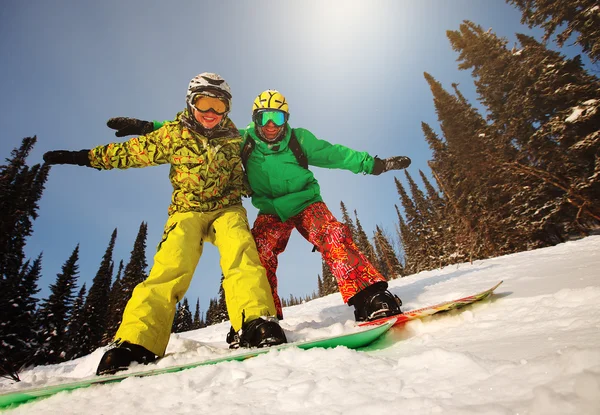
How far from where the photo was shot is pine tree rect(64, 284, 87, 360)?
2511cm

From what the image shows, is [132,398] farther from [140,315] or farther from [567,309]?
[567,309]

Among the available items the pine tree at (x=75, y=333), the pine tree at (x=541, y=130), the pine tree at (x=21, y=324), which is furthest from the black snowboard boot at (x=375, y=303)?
the pine tree at (x=75, y=333)

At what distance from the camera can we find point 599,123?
466 inches

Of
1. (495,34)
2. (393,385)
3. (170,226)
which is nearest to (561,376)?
(393,385)

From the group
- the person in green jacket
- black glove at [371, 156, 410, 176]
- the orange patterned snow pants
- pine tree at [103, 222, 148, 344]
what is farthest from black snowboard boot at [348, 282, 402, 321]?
pine tree at [103, 222, 148, 344]

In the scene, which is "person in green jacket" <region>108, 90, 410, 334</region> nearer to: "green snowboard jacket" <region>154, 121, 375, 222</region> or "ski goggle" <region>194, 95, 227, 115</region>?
"green snowboard jacket" <region>154, 121, 375, 222</region>

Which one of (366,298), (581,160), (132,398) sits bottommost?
(132,398)

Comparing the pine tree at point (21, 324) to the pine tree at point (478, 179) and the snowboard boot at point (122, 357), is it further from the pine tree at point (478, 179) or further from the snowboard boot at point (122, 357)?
the pine tree at point (478, 179)

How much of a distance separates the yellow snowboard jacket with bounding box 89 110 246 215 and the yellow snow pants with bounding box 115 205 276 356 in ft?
0.56

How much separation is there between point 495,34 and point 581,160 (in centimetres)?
1128

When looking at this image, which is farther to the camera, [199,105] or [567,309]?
[199,105]

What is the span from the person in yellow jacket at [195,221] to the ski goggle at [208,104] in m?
0.01

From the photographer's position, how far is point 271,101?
11.0 ft

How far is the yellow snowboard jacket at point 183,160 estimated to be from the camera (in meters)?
2.80
